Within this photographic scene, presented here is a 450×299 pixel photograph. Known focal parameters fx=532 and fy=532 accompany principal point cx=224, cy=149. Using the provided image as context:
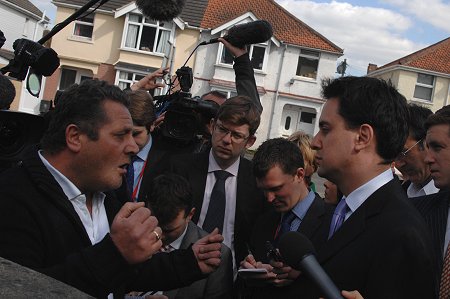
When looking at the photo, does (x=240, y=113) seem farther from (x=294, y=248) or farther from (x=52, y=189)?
(x=294, y=248)

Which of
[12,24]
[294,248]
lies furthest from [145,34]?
[294,248]

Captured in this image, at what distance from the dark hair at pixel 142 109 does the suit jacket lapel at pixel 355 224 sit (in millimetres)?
2293

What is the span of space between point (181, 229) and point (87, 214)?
3.42 ft

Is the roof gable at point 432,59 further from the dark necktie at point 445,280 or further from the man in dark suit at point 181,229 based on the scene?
the dark necktie at point 445,280

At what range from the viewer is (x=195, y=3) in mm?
32531

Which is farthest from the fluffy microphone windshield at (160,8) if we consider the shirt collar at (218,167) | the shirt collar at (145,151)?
the shirt collar at (218,167)

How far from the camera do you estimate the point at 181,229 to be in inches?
128

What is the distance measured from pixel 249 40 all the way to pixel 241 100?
1.04m

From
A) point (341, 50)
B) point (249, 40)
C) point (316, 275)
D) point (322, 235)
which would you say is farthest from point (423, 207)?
point (341, 50)

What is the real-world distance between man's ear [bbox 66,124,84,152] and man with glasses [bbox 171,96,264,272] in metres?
1.51

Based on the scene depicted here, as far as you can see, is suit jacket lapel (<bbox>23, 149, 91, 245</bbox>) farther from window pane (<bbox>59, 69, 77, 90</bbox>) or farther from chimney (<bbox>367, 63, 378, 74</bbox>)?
chimney (<bbox>367, 63, 378, 74</bbox>)

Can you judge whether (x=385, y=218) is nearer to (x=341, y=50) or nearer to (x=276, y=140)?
(x=276, y=140)

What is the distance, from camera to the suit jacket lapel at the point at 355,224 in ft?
6.91

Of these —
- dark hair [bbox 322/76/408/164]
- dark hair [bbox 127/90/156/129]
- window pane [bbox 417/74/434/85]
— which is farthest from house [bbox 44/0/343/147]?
dark hair [bbox 322/76/408/164]
